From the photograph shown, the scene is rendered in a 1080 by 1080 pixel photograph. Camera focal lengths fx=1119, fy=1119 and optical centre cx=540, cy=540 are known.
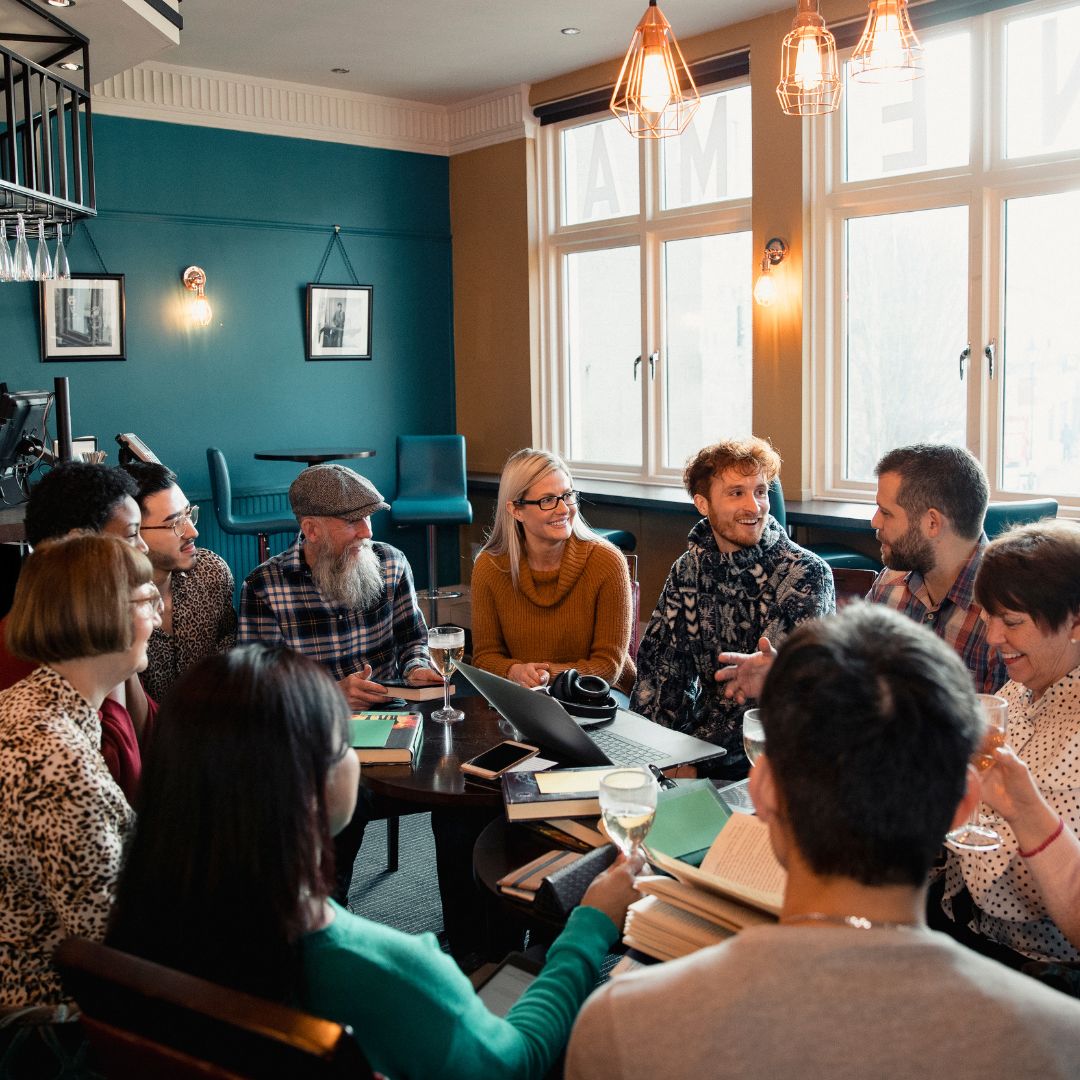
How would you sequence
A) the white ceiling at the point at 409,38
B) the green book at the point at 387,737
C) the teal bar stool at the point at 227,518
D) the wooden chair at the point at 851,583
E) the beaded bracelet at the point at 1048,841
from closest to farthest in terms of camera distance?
the beaded bracelet at the point at 1048,841 < the green book at the point at 387,737 < the wooden chair at the point at 851,583 < the white ceiling at the point at 409,38 < the teal bar stool at the point at 227,518

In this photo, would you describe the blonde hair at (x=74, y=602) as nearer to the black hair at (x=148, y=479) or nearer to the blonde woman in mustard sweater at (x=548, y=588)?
the black hair at (x=148, y=479)

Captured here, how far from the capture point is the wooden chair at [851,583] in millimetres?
3461

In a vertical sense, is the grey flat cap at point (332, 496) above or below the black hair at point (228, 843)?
above

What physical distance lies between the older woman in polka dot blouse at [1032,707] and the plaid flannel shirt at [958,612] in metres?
0.65

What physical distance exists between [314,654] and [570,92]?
4726mm

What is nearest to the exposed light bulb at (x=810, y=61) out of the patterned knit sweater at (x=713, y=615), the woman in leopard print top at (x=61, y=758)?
the patterned knit sweater at (x=713, y=615)

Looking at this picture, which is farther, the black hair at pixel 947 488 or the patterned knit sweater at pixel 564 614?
the patterned knit sweater at pixel 564 614

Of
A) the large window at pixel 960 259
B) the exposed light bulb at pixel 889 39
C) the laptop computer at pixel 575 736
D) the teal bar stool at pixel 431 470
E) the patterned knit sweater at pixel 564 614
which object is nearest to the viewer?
the laptop computer at pixel 575 736

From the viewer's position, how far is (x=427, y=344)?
25.1ft

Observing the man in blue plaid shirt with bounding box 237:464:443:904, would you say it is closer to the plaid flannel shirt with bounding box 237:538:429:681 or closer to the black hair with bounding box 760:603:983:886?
the plaid flannel shirt with bounding box 237:538:429:681

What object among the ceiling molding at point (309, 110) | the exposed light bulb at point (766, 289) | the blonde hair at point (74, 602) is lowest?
the blonde hair at point (74, 602)

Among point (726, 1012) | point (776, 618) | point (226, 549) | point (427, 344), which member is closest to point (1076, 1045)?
point (726, 1012)

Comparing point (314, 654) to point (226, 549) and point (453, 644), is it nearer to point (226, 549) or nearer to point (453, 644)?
point (453, 644)

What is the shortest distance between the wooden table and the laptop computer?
0.45 feet
